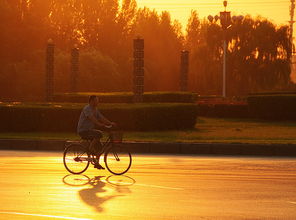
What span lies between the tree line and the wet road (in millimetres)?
44255

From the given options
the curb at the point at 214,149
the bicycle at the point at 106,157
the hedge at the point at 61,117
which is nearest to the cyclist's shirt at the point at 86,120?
the bicycle at the point at 106,157

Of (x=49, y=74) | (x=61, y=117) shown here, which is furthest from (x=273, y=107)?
(x=61, y=117)

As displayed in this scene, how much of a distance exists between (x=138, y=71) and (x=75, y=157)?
84.5ft

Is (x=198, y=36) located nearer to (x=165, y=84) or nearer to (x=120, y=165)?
(x=165, y=84)

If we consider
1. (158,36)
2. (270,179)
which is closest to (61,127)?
(270,179)

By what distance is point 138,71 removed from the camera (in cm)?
4278

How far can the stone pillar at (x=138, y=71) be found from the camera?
4219 centimetres

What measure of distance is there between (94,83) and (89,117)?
52056 mm

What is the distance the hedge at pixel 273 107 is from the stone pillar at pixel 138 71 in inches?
215

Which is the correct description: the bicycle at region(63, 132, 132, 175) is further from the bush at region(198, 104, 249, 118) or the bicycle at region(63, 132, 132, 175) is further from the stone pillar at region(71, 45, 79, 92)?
the stone pillar at region(71, 45, 79, 92)

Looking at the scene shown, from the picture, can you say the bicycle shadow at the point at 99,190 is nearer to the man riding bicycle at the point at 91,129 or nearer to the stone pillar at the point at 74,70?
the man riding bicycle at the point at 91,129

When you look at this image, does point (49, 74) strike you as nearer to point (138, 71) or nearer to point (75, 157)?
point (138, 71)

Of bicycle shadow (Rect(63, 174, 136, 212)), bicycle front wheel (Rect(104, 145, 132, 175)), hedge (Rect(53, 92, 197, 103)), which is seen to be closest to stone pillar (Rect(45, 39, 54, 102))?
hedge (Rect(53, 92, 197, 103))

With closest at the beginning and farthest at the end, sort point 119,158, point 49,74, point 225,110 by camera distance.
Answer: point 119,158 < point 225,110 < point 49,74
